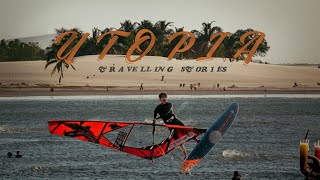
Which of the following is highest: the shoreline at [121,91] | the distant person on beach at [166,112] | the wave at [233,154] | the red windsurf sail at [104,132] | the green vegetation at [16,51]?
the green vegetation at [16,51]

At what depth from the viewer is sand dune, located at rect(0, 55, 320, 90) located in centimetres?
14762

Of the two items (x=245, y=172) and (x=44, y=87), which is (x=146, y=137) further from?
(x=44, y=87)

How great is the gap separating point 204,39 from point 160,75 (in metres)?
12.8

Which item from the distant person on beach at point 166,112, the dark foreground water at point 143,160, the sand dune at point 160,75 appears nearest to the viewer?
the distant person on beach at point 166,112

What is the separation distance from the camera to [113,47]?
563 feet

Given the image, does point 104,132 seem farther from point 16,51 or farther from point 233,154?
point 16,51

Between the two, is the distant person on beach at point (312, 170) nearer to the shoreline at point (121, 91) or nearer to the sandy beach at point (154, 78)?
the shoreline at point (121, 91)

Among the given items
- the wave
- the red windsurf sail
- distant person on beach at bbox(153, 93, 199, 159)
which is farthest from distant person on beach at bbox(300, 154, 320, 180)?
the wave

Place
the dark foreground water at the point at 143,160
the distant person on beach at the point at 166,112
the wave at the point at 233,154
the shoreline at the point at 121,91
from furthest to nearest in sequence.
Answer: the shoreline at the point at 121,91 → the wave at the point at 233,154 → the dark foreground water at the point at 143,160 → the distant person on beach at the point at 166,112

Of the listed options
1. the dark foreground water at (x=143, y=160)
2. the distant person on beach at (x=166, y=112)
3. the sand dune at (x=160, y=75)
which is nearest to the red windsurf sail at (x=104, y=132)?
the distant person on beach at (x=166, y=112)

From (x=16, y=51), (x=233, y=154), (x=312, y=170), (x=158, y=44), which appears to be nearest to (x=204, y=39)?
(x=158, y=44)

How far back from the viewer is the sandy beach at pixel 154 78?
138 meters

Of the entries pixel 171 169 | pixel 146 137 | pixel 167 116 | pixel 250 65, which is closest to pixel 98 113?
pixel 146 137

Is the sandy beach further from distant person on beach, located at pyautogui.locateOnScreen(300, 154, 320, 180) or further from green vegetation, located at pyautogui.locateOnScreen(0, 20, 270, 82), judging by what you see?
distant person on beach, located at pyautogui.locateOnScreen(300, 154, 320, 180)
